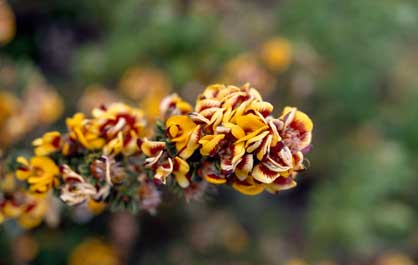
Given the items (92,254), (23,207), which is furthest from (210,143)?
(92,254)

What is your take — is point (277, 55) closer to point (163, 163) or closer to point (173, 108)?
point (173, 108)

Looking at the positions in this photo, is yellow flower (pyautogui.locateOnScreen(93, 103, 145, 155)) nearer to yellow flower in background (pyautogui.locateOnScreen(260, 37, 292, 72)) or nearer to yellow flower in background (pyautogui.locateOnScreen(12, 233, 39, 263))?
yellow flower in background (pyautogui.locateOnScreen(12, 233, 39, 263))

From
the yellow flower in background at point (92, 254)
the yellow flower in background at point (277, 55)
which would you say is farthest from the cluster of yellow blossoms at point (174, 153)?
the yellow flower in background at point (277, 55)

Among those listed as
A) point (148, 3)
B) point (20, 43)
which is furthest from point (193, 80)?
point (20, 43)

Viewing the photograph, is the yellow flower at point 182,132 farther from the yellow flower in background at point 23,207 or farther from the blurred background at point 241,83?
the blurred background at point 241,83

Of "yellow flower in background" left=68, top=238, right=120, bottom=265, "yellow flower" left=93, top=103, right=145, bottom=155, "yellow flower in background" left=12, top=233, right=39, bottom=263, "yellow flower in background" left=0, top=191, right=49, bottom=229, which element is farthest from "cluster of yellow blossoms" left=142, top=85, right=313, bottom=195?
"yellow flower in background" left=68, top=238, right=120, bottom=265

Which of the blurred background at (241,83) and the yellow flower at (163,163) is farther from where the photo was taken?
the blurred background at (241,83)

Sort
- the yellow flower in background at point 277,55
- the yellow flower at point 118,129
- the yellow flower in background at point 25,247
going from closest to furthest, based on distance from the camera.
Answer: the yellow flower at point 118,129
the yellow flower in background at point 25,247
the yellow flower in background at point 277,55
